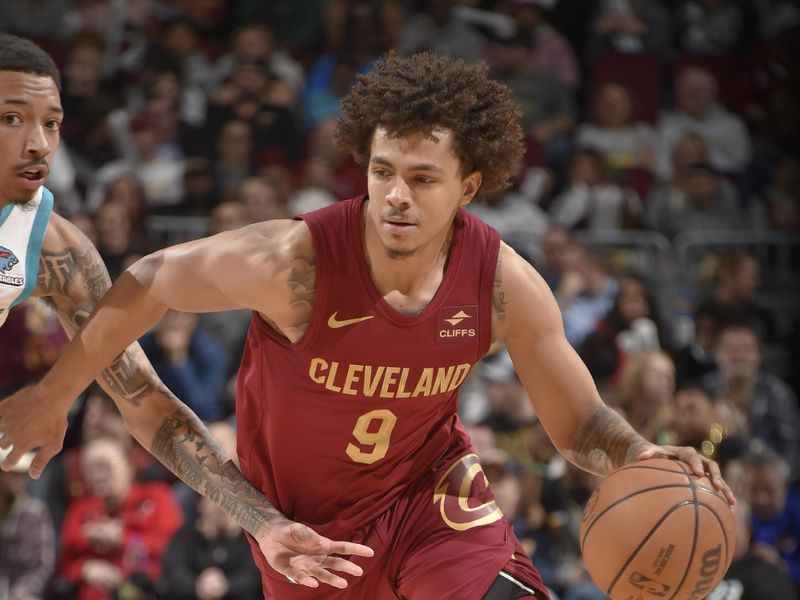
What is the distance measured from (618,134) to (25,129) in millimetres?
6930

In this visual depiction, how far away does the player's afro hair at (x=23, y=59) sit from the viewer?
3951mm

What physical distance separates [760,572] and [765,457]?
0.94 metres

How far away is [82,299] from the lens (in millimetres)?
4160

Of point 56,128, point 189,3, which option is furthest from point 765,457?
point 189,3

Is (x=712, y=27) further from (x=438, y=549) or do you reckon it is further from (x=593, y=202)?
(x=438, y=549)

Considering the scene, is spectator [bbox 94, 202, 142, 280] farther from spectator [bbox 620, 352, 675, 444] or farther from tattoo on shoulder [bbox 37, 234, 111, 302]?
tattoo on shoulder [bbox 37, 234, 111, 302]

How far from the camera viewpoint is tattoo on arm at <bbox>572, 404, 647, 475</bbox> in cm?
394

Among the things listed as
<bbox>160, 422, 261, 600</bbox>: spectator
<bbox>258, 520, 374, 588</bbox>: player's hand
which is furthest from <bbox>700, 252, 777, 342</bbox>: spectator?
<bbox>258, 520, 374, 588</bbox>: player's hand

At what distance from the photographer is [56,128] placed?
407 cm

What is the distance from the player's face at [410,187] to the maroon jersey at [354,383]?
0.16 m

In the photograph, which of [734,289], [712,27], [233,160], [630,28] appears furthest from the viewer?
[712,27]

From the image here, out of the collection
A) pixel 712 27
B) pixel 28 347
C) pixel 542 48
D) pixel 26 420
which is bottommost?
pixel 28 347

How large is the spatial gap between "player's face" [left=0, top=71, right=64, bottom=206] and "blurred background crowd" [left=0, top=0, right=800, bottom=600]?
10.1ft

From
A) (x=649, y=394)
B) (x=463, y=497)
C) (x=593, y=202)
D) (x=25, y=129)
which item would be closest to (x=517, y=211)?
(x=593, y=202)
